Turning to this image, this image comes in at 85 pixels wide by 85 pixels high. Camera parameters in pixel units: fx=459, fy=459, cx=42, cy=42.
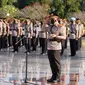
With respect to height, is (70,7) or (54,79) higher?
(70,7)

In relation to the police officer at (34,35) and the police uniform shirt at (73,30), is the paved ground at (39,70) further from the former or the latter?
the police officer at (34,35)

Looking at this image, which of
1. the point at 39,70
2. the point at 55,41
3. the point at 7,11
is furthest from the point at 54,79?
the point at 7,11

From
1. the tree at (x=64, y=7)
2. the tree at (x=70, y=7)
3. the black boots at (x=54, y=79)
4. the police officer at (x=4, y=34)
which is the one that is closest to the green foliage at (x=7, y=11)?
the tree at (x=64, y=7)

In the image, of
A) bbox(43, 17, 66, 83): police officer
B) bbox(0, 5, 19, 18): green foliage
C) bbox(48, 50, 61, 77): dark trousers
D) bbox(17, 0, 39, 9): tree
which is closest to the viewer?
bbox(43, 17, 66, 83): police officer

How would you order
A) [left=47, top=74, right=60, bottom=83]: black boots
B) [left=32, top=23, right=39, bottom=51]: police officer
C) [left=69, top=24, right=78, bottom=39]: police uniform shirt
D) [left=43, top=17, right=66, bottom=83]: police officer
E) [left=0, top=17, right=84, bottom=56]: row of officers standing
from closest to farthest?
1. [left=43, top=17, right=66, bottom=83]: police officer
2. [left=47, top=74, right=60, bottom=83]: black boots
3. [left=69, top=24, right=78, bottom=39]: police uniform shirt
4. [left=0, top=17, right=84, bottom=56]: row of officers standing
5. [left=32, top=23, right=39, bottom=51]: police officer

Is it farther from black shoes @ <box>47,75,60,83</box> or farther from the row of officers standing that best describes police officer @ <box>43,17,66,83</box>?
the row of officers standing

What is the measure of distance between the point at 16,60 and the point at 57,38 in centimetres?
630

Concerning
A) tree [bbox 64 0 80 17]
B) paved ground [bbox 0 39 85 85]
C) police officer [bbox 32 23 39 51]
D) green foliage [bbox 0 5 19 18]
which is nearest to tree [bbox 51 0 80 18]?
tree [bbox 64 0 80 17]

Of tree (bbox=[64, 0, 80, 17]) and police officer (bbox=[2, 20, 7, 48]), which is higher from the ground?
tree (bbox=[64, 0, 80, 17])

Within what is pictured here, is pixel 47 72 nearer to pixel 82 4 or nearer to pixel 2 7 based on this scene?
pixel 2 7

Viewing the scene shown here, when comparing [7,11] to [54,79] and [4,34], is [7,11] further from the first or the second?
[54,79]

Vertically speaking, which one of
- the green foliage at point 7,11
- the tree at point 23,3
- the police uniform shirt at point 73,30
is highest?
the tree at point 23,3

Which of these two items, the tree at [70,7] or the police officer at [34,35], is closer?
the police officer at [34,35]

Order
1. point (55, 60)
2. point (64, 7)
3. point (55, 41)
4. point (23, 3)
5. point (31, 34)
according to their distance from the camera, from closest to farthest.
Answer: point (55, 41) < point (55, 60) < point (31, 34) < point (64, 7) < point (23, 3)
